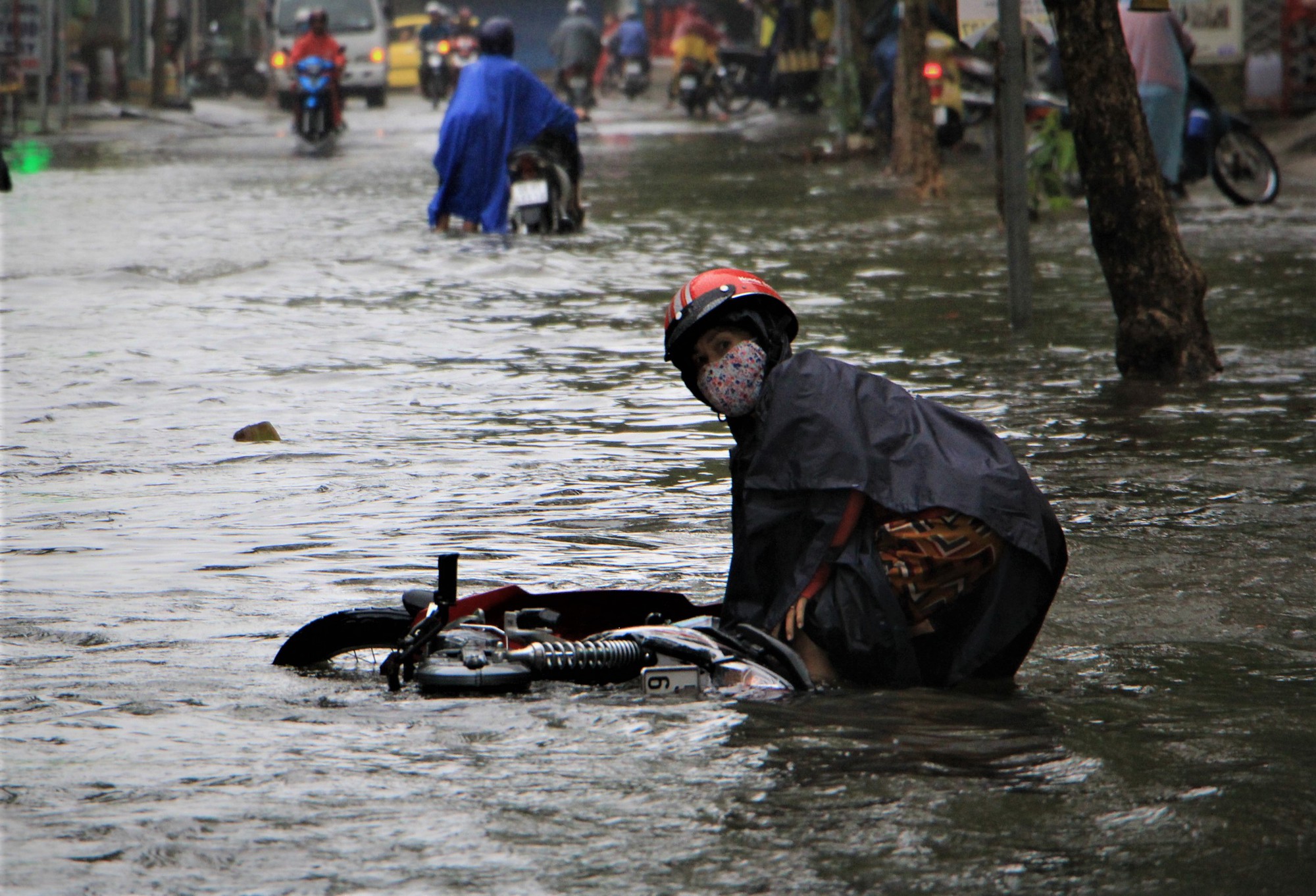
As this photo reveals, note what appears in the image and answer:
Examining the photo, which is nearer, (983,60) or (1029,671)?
(1029,671)

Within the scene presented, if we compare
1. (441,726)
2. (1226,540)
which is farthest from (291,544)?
(1226,540)

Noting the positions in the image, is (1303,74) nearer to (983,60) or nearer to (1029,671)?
(983,60)

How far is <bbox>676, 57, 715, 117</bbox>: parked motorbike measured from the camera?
121 feet

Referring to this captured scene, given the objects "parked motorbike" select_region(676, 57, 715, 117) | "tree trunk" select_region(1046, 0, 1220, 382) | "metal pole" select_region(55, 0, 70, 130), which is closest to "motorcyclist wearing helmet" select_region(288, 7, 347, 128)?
"metal pole" select_region(55, 0, 70, 130)

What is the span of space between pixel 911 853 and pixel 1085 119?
589cm

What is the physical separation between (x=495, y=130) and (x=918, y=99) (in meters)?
3.92

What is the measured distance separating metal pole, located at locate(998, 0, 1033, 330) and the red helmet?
566cm

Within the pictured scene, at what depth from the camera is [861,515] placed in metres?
4.32

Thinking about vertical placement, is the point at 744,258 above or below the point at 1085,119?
below

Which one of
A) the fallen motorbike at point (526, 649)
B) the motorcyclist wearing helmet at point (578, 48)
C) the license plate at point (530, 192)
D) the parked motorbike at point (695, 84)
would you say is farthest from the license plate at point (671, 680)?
the parked motorbike at point (695, 84)

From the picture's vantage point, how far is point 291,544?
6066mm

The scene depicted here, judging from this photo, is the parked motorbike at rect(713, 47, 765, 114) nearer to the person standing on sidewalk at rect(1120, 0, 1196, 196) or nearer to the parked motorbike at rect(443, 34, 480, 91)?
the parked motorbike at rect(443, 34, 480, 91)

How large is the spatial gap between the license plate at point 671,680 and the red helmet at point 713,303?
27.3 inches

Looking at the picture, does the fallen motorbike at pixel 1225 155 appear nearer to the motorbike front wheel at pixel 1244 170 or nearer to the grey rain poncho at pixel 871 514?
the motorbike front wheel at pixel 1244 170
